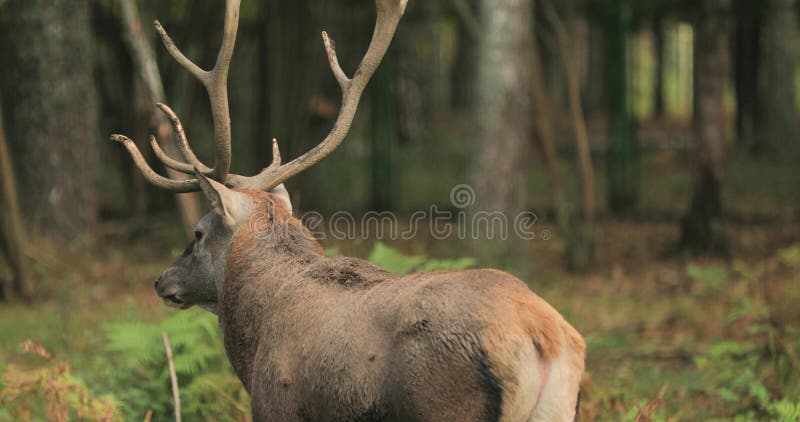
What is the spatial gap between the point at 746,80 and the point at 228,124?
58.6 ft

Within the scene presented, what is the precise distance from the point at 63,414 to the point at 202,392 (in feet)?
2.45

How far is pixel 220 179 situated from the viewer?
516 centimetres

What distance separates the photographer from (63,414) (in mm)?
5938

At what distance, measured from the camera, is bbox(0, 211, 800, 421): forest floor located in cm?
619

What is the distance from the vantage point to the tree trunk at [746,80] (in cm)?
2088

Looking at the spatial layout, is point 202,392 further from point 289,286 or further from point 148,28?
point 148,28

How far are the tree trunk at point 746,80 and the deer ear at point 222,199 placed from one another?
1705 centimetres

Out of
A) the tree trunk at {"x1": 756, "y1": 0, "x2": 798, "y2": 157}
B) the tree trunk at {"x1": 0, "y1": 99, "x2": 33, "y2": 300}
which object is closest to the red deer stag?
the tree trunk at {"x1": 0, "y1": 99, "x2": 33, "y2": 300}

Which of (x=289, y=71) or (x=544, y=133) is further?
(x=289, y=71)

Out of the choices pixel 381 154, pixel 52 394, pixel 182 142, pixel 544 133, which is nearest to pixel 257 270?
pixel 182 142

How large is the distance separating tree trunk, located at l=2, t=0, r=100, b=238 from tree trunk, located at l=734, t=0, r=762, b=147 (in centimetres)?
1304

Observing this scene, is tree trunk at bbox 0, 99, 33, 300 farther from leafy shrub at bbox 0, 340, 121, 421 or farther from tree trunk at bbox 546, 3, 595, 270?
tree trunk at bbox 546, 3, 595, 270

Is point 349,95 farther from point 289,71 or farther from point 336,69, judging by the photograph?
point 289,71

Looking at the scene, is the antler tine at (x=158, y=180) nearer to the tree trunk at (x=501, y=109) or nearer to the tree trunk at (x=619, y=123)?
the tree trunk at (x=501, y=109)
